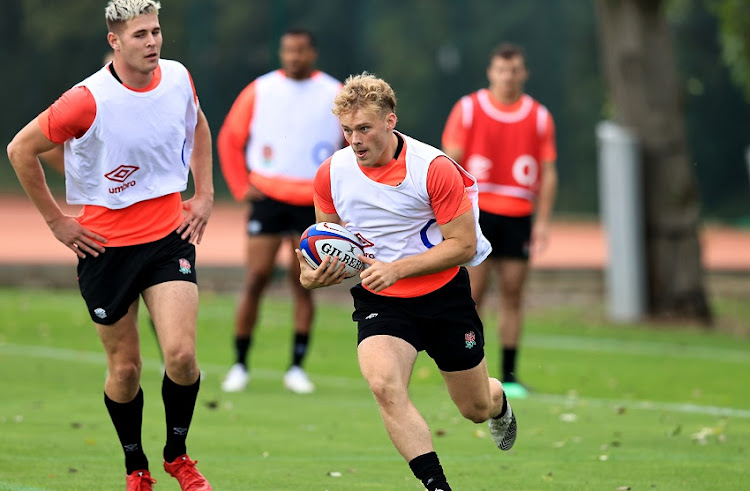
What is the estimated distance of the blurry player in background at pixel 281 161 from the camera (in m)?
10.8

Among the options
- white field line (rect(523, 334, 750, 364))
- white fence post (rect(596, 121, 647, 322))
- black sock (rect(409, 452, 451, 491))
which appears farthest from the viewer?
white fence post (rect(596, 121, 647, 322))

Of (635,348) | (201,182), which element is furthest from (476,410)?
(635,348)

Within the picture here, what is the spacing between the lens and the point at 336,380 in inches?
464

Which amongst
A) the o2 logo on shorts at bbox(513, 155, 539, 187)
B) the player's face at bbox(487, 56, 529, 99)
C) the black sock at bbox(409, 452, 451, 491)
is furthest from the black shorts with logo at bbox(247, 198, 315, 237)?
the black sock at bbox(409, 452, 451, 491)

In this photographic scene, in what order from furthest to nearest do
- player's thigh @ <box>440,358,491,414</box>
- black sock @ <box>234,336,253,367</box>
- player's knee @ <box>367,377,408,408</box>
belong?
1. black sock @ <box>234,336,253,367</box>
2. player's thigh @ <box>440,358,491,414</box>
3. player's knee @ <box>367,377,408,408</box>

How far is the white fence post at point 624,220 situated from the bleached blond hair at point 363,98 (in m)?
10.2

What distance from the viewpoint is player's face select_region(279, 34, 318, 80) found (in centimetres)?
1073

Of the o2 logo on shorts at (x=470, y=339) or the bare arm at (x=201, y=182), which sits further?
the bare arm at (x=201, y=182)

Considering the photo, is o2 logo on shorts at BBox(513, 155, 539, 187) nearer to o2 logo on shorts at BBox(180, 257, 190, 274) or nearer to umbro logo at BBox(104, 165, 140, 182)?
o2 logo on shorts at BBox(180, 257, 190, 274)

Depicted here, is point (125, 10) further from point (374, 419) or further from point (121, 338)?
point (374, 419)

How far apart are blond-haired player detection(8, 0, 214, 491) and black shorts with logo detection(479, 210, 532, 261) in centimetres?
418

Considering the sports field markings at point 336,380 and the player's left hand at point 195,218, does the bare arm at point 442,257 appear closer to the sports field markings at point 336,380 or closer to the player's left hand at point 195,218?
the player's left hand at point 195,218

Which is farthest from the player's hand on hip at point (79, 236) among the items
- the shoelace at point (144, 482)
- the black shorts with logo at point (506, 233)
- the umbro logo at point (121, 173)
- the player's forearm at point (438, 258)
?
the black shorts with logo at point (506, 233)

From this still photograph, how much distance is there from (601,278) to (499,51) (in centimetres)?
956
